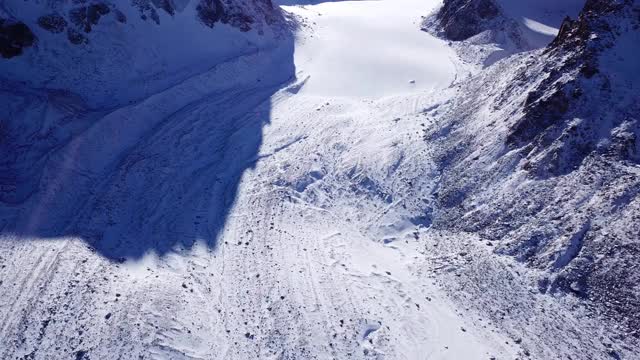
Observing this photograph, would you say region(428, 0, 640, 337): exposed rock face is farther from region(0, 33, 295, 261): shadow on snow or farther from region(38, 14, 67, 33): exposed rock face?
region(38, 14, 67, 33): exposed rock face

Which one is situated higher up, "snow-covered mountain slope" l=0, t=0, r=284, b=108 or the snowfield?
"snow-covered mountain slope" l=0, t=0, r=284, b=108

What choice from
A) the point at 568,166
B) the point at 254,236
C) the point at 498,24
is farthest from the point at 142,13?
the point at 568,166

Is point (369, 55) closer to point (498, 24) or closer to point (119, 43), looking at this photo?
point (498, 24)

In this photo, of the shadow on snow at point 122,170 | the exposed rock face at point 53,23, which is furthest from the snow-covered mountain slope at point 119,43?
the shadow on snow at point 122,170

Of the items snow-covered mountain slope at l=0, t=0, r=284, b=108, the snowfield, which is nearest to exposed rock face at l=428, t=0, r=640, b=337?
the snowfield

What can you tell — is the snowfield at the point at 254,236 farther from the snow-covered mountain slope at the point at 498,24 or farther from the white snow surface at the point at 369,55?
the snow-covered mountain slope at the point at 498,24
